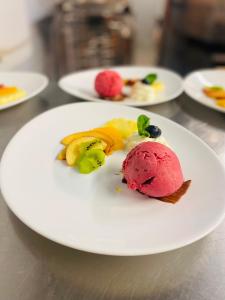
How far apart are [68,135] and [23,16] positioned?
149 cm

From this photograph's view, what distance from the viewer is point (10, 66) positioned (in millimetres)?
1946

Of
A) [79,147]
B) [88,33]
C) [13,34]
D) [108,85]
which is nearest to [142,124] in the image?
[79,147]

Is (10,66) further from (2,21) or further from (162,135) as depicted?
(162,135)

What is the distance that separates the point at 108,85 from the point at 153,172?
0.49 m

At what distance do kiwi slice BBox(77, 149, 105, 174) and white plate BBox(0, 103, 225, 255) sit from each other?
1cm

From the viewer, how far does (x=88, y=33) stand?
228 centimetres

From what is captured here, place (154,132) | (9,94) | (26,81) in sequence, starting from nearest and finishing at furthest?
(154,132) < (9,94) < (26,81)

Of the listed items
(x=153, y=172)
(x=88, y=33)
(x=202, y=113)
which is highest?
(x=153, y=172)

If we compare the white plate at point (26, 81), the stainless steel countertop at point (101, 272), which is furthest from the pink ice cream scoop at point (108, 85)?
the stainless steel countertop at point (101, 272)

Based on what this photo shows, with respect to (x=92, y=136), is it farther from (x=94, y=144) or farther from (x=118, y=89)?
(x=118, y=89)

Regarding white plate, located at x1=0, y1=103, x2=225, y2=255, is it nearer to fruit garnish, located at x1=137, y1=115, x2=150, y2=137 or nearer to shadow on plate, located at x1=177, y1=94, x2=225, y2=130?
fruit garnish, located at x1=137, y1=115, x2=150, y2=137

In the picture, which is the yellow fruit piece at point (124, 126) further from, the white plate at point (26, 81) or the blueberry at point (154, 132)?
the white plate at point (26, 81)

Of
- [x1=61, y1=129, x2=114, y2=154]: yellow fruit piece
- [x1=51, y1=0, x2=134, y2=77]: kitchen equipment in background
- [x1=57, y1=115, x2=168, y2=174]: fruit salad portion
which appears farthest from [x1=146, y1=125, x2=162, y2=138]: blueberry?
[x1=51, y1=0, x2=134, y2=77]: kitchen equipment in background

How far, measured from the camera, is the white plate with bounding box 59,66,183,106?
3.22ft
